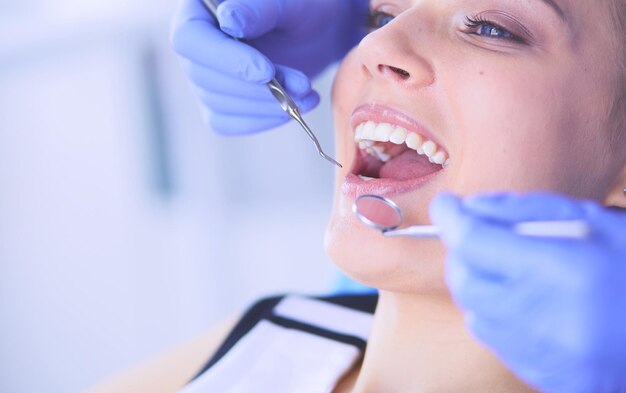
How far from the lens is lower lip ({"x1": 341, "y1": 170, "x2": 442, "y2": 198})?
1.17 m

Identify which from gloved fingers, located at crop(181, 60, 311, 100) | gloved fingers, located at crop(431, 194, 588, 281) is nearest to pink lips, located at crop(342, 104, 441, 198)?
gloved fingers, located at crop(181, 60, 311, 100)

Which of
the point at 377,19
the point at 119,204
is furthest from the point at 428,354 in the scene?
the point at 119,204

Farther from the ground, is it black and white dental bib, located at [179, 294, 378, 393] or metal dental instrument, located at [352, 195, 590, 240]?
metal dental instrument, located at [352, 195, 590, 240]

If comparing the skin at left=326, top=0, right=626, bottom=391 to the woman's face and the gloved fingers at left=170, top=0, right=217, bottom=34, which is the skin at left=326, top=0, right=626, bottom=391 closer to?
the woman's face

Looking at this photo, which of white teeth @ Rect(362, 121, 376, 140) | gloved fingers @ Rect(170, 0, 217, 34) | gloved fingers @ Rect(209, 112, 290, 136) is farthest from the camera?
gloved fingers @ Rect(209, 112, 290, 136)

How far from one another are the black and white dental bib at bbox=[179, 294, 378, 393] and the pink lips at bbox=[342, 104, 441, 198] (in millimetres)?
371

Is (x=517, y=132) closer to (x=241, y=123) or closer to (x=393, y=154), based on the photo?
(x=393, y=154)

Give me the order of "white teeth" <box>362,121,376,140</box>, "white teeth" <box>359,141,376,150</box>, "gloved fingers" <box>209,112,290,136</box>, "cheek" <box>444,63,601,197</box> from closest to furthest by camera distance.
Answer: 1. "cheek" <box>444,63,601,197</box>
2. "white teeth" <box>362,121,376,140</box>
3. "white teeth" <box>359,141,376,150</box>
4. "gloved fingers" <box>209,112,290,136</box>

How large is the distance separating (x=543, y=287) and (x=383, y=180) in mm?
486

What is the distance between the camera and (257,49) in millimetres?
1555

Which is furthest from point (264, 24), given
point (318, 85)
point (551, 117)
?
point (318, 85)

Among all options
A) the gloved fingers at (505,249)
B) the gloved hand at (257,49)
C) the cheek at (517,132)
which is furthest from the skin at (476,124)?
the gloved fingers at (505,249)

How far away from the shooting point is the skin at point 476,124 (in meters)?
1.10

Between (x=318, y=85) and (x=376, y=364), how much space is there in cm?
147
